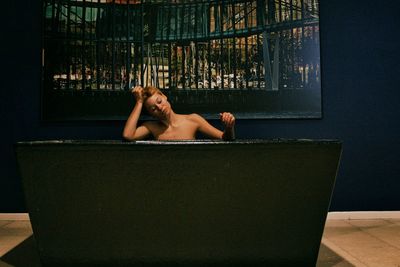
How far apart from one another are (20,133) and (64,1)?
104 centimetres

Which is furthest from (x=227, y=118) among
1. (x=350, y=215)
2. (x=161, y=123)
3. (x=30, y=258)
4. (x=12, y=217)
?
(x=12, y=217)

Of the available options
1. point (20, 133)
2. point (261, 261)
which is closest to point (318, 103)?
point (261, 261)

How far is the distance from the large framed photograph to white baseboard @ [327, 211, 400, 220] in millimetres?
754

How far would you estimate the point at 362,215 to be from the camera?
8.81ft

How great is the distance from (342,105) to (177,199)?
181 centimetres

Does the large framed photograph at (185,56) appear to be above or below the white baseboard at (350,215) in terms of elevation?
above

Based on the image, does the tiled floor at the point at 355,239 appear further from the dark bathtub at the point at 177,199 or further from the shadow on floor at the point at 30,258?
the dark bathtub at the point at 177,199

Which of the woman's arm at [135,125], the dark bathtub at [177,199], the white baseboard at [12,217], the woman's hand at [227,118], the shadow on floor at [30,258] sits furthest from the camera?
the white baseboard at [12,217]

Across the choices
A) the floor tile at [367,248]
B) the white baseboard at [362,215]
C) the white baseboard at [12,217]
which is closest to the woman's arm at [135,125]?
the white baseboard at [12,217]

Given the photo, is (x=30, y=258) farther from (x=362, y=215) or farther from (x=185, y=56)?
(x=362, y=215)

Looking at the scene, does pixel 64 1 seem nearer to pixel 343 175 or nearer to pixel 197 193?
pixel 197 193

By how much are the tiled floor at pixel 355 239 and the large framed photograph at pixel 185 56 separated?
2.65 feet

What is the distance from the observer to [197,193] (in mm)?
1433

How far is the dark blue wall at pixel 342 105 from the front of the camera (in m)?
2.67
